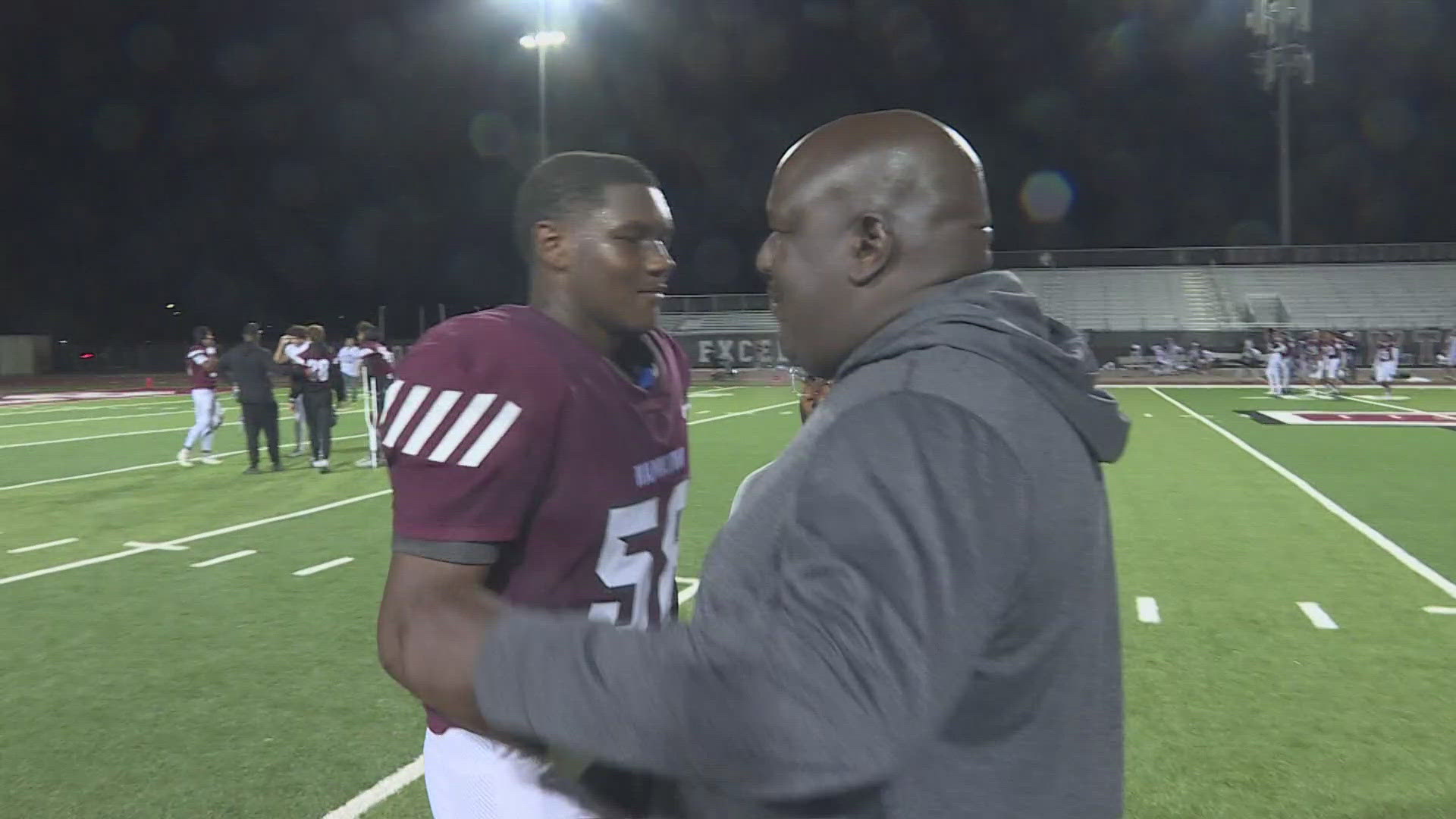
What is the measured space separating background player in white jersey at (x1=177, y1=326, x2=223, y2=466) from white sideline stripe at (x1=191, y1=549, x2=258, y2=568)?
229 inches

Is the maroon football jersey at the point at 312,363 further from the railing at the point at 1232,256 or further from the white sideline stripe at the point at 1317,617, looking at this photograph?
the railing at the point at 1232,256

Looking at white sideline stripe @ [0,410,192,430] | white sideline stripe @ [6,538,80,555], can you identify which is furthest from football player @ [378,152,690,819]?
white sideline stripe @ [0,410,192,430]

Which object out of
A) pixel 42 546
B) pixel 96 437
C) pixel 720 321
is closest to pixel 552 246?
pixel 42 546

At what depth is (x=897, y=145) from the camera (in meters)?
1.11

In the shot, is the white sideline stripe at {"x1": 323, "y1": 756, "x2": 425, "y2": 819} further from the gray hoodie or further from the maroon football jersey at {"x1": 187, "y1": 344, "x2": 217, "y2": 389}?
the maroon football jersey at {"x1": 187, "y1": 344, "x2": 217, "y2": 389}

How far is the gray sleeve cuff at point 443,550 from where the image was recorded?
1.36m

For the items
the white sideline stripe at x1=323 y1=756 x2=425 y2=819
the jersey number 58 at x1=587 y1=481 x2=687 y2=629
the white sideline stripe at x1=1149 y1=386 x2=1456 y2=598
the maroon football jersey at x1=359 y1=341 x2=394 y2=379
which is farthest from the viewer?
the maroon football jersey at x1=359 y1=341 x2=394 y2=379

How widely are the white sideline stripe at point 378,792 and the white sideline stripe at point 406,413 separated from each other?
2298mm

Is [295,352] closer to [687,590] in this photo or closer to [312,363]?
[312,363]

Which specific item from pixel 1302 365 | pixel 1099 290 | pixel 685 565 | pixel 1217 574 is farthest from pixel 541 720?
pixel 1099 290

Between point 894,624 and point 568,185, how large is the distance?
1312 mm

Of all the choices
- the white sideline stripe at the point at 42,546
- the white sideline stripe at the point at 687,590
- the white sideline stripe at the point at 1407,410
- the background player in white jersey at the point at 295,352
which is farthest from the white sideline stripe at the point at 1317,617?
the white sideline stripe at the point at 1407,410

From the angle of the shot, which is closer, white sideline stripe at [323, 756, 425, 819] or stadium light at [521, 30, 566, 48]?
white sideline stripe at [323, 756, 425, 819]

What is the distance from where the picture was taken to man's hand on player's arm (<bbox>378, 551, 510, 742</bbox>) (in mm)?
1047
